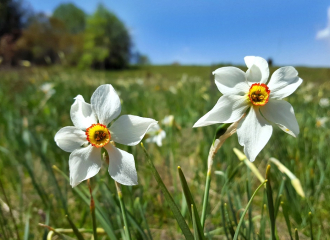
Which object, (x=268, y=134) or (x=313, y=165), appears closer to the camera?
(x=268, y=134)

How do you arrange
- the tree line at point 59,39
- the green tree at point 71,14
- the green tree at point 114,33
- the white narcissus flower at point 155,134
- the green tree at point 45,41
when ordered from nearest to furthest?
the white narcissus flower at point 155,134 < the tree line at point 59,39 < the green tree at point 45,41 < the green tree at point 114,33 < the green tree at point 71,14

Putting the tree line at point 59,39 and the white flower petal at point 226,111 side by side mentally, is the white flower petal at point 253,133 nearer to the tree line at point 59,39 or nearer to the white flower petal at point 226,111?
the white flower petal at point 226,111

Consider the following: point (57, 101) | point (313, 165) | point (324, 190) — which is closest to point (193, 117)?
point (313, 165)

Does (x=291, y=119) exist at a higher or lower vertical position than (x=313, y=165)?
higher

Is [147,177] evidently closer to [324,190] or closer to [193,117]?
[324,190]

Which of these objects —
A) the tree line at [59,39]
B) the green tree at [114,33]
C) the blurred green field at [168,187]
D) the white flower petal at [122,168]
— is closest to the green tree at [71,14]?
the tree line at [59,39]

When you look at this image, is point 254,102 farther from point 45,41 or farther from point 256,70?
point 45,41

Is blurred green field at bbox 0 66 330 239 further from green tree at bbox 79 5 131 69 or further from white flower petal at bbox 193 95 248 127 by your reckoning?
green tree at bbox 79 5 131 69

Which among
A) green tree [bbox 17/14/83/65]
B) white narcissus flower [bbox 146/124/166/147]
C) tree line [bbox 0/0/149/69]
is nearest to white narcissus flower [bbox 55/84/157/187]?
white narcissus flower [bbox 146/124/166/147]
